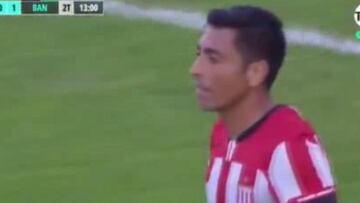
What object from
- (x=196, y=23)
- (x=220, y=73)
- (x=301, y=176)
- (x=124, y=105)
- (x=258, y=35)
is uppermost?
(x=258, y=35)

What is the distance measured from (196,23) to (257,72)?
342 inches

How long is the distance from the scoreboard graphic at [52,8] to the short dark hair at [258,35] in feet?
27.4

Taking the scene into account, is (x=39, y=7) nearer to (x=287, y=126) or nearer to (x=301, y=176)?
(x=287, y=126)

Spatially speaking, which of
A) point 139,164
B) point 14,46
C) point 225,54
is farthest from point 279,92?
point 225,54

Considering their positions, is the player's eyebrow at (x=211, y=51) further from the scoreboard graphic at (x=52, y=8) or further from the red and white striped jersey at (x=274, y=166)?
the scoreboard graphic at (x=52, y=8)

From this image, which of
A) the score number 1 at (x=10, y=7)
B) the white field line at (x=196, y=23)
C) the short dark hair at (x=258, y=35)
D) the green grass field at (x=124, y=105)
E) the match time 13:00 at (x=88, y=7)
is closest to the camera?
the short dark hair at (x=258, y=35)

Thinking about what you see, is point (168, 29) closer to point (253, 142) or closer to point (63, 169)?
point (63, 169)

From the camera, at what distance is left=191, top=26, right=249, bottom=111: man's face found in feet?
12.8

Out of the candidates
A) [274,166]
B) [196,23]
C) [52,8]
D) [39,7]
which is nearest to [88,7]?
[52,8]

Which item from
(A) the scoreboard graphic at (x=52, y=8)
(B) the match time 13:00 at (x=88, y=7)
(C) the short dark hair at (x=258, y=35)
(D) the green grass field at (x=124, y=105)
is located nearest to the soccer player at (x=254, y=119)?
(C) the short dark hair at (x=258, y=35)

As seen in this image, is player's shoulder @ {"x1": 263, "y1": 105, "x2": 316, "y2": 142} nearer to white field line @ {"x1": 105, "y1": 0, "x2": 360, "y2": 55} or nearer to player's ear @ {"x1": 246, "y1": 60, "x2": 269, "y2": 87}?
player's ear @ {"x1": 246, "y1": 60, "x2": 269, "y2": 87}

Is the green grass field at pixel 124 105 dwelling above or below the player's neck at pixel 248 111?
below

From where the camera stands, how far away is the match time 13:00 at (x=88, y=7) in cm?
1254

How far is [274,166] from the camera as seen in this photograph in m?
3.83
